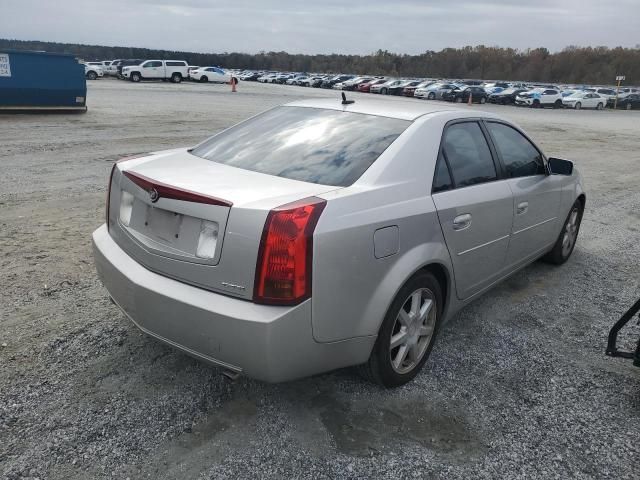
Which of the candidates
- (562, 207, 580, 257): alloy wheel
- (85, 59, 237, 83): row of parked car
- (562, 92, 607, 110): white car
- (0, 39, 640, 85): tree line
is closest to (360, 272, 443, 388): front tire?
(562, 207, 580, 257): alloy wheel

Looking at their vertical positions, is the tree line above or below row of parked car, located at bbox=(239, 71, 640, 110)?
above

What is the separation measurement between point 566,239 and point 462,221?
260cm

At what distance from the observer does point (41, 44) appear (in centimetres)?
10112

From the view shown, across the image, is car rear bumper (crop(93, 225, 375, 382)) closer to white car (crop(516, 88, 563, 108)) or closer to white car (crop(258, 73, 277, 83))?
white car (crop(516, 88, 563, 108))

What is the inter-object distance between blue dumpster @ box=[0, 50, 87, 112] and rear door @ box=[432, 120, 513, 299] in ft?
51.3

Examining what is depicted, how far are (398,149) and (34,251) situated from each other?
368 centimetres

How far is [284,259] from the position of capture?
244cm

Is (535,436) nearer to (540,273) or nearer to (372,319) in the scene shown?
(372,319)

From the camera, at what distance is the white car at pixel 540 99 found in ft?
129

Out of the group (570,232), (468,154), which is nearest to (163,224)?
(468,154)

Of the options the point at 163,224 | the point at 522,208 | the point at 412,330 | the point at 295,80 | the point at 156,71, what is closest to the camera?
the point at 163,224

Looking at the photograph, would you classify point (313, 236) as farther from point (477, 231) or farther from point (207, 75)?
point (207, 75)

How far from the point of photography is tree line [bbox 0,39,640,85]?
9319 cm

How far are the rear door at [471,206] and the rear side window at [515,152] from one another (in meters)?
0.19
